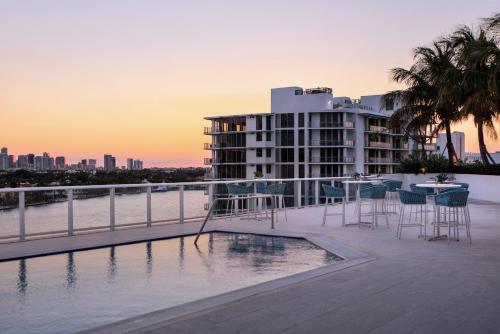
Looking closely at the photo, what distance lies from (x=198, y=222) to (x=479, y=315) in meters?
7.68

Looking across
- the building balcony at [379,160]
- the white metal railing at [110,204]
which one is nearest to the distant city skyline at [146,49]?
the white metal railing at [110,204]

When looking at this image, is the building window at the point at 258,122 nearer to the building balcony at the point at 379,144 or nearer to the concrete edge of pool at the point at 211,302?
the building balcony at the point at 379,144

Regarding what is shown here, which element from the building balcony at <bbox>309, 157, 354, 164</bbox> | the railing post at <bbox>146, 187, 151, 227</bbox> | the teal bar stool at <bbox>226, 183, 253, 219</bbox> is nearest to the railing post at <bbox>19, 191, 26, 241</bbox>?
the railing post at <bbox>146, 187, 151, 227</bbox>

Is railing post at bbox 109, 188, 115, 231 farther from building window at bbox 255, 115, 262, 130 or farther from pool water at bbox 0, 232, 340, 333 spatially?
building window at bbox 255, 115, 262, 130

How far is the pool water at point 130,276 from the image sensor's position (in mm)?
4312

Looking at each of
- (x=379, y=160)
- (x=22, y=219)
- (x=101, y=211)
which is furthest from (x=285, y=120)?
(x=22, y=219)

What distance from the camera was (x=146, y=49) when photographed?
68.8 feet

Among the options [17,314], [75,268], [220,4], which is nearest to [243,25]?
[220,4]

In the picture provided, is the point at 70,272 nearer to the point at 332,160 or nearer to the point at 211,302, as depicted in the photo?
the point at 211,302

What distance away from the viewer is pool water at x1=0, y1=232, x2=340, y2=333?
431 cm

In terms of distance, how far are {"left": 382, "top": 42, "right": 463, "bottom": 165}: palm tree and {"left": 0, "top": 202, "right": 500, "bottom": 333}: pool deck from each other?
1993 centimetres

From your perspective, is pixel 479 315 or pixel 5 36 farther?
pixel 5 36

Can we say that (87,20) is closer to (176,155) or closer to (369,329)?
(369,329)

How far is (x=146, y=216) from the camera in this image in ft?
33.5
